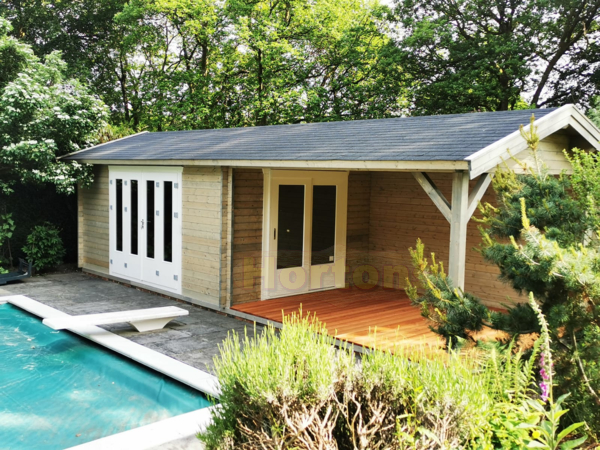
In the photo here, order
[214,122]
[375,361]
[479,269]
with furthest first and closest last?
[214,122]
[479,269]
[375,361]

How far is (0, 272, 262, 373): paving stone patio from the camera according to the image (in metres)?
6.66

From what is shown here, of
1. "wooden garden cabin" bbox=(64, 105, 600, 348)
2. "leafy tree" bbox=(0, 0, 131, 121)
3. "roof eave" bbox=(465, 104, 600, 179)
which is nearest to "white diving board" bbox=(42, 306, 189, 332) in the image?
"wooden garden cabin" bbox=(64, 105, 600, 348)

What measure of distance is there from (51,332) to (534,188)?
20.7ft

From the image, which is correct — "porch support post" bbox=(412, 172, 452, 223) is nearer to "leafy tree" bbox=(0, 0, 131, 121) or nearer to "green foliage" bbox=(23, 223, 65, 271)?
"green foliage" bbox=(23, 223, 65, 271)

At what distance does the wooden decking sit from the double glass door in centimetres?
187

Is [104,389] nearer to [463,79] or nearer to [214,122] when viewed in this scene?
[463,79]

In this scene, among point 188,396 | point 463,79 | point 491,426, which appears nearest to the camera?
point 491,426

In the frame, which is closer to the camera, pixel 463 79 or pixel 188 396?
pixel 188 396

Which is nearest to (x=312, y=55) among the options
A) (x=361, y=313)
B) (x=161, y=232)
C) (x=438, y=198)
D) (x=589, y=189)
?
(x=161, y=232)

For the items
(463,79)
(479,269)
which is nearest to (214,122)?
(463,79)

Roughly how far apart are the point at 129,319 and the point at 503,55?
14.6 m

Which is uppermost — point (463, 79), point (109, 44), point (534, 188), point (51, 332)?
point (109, 44)

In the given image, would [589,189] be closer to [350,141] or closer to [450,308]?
[450,308]

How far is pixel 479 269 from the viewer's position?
865cm
